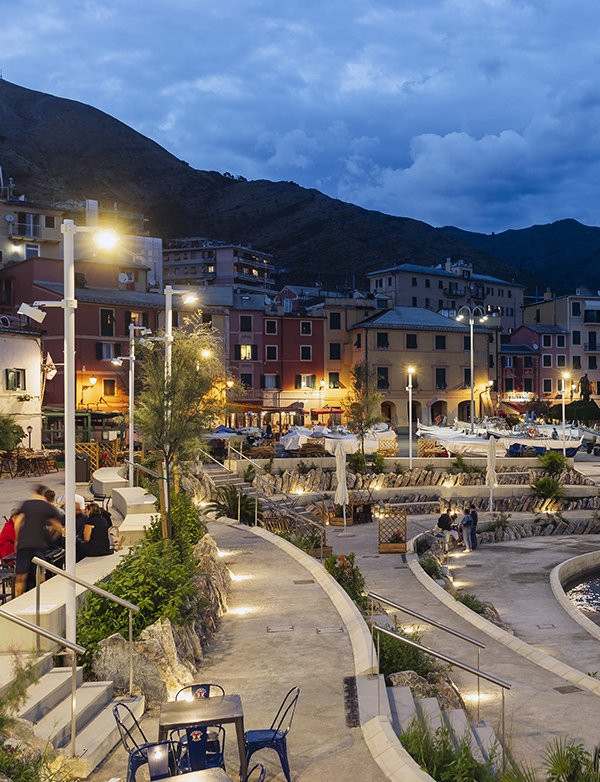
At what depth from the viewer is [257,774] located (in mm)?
8188

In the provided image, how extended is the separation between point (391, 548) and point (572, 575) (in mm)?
6610

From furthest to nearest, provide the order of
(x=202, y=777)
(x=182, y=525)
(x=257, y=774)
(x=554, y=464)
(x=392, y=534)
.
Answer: (x=554, y=464) < (x=392, y=534) < (x=182, y=525) < (x=257, y=774) < (x=202, y=777)

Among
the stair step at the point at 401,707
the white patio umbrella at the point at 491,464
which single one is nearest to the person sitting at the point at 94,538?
the stair step at the point at 401,707

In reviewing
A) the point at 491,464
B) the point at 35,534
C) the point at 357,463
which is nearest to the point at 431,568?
the point at 491,464

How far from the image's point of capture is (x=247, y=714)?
377 inches

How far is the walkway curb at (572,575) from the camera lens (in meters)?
19.6

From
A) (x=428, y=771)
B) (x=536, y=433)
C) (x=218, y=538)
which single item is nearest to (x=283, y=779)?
(x=428, y=771)

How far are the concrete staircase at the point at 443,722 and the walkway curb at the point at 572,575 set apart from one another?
9070 millimetres

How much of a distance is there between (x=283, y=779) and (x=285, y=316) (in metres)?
65.1

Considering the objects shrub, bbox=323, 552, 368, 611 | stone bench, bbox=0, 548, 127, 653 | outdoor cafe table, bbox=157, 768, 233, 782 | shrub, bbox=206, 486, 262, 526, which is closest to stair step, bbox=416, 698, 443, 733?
outdoor cafe table, bbox=157, 768, 233, 782

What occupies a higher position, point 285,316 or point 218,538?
point 285,316

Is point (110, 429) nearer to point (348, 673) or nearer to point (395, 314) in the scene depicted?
point (348, 673)

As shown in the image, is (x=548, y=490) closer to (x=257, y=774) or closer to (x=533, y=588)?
(x=533, y=588)

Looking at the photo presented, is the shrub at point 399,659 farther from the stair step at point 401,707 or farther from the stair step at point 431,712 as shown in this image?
the stair step at point 431,712
